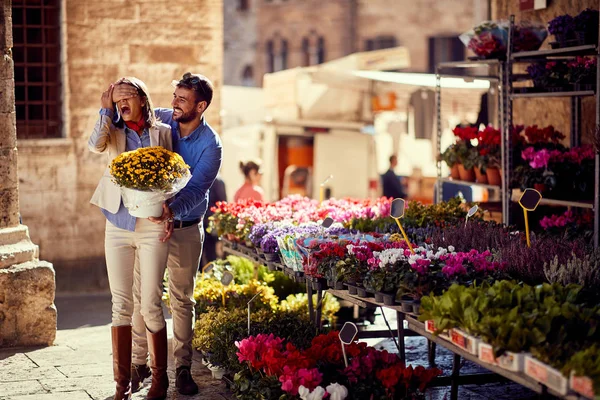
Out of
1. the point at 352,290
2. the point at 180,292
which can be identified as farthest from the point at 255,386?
the point at 180,292

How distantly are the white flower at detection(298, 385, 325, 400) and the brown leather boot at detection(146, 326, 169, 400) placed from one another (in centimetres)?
130

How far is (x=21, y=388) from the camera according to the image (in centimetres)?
652

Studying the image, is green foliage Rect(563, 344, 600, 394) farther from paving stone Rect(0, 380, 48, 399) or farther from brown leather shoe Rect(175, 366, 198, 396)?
paving stone Rect(0, 380, 48, 399)

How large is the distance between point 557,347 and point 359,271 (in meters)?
1.71

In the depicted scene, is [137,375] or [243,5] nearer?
[137,375]

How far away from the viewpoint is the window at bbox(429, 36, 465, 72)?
3247 centimetres

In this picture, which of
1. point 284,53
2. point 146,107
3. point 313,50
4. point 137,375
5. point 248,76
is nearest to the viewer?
point 146,107

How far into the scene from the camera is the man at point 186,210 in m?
6.19

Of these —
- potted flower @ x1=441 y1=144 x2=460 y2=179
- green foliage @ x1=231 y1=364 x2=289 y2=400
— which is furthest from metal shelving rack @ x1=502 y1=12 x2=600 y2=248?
green foliage @ x1=231 y1=364 x2=289 y2=400

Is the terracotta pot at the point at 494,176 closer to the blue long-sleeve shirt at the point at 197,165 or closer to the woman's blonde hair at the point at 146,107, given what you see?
the blue long-sleeve shirt at the point at 197,165

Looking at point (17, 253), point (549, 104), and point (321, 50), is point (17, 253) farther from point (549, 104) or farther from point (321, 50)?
point (321, 50)

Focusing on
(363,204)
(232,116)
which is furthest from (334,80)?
(363,204)

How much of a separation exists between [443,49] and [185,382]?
27521 millimetres

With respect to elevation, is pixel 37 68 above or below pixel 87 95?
above
